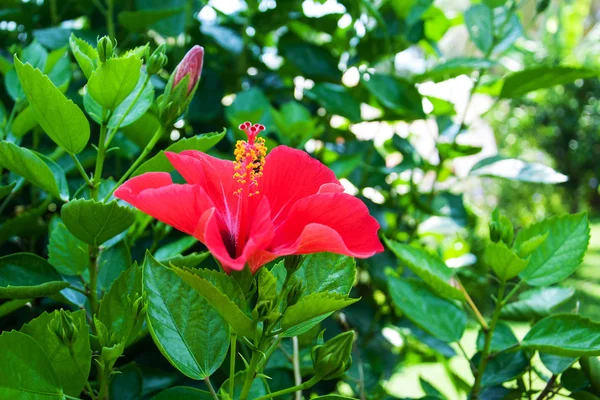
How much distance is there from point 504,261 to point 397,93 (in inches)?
22.1

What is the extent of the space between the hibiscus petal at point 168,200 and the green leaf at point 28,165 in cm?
16

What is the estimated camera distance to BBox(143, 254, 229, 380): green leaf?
Answer: 1.81 feet

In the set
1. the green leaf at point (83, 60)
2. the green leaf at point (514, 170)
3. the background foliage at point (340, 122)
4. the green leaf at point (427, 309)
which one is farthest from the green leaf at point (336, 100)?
the green leaf at point (83, 60)

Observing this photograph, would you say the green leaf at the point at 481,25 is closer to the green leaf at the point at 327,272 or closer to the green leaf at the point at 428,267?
the green leaf at the point at 428,267

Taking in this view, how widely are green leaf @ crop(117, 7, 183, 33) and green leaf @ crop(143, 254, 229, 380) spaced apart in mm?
634

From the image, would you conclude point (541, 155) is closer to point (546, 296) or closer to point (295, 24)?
point (295, 24)

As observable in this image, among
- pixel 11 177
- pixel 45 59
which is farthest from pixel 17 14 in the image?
pixel 11 177

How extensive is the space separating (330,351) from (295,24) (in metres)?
1.21

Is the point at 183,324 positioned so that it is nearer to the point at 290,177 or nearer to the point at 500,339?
the point at 290,177

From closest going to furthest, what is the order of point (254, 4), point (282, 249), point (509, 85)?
point (282, 249)
point (509, 85)
point (254, 4)

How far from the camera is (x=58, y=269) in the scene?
27.7 inches

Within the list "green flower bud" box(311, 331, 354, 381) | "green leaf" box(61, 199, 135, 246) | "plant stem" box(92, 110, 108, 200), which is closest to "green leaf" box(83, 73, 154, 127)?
"plant stem" box(92, 110, 108, 200)

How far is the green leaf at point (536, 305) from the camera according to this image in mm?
844

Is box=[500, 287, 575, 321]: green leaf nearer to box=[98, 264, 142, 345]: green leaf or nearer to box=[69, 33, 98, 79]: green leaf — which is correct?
box=[98, 264, 142, 345]: green leaf
